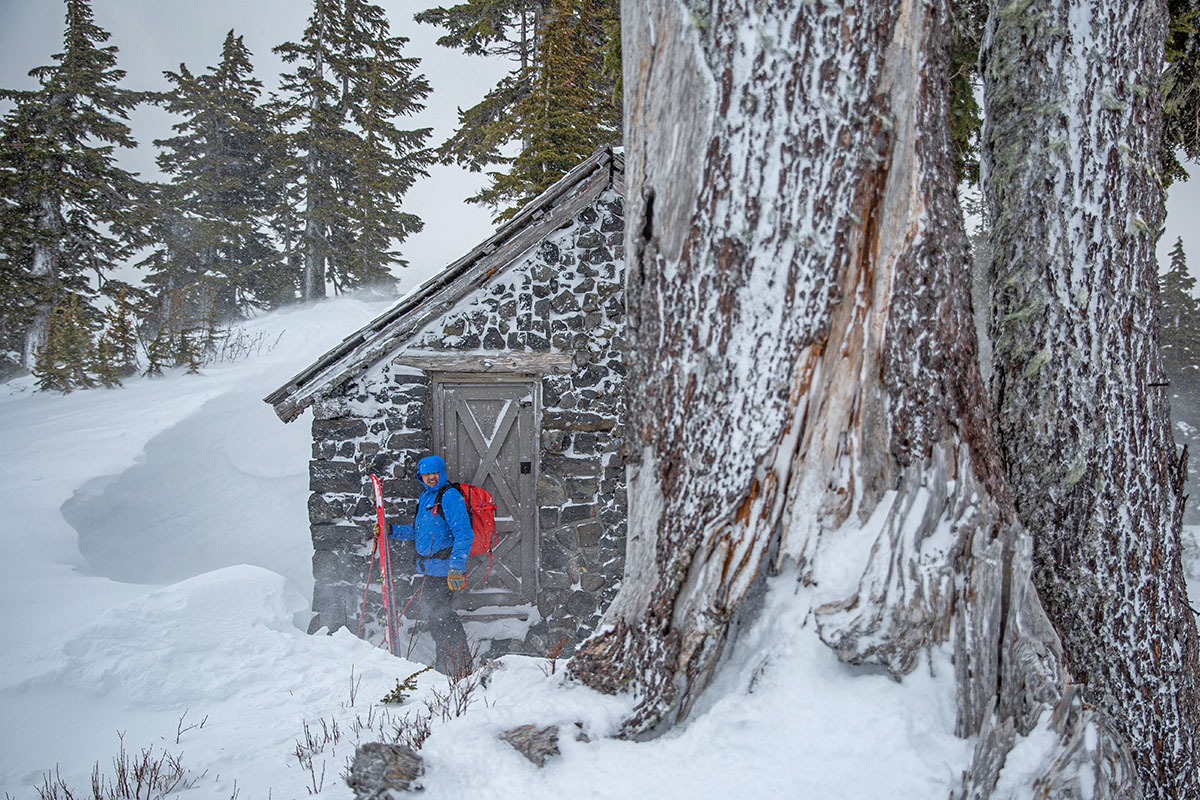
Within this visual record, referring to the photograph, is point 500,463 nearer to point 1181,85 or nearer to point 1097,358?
point 1097,358

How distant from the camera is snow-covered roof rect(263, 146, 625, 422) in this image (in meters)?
6.13

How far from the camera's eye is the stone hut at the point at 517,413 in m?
6.27

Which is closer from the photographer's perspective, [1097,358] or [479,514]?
[1097,358]

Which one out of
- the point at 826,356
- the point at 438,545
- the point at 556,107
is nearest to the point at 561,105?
the point at 556,107

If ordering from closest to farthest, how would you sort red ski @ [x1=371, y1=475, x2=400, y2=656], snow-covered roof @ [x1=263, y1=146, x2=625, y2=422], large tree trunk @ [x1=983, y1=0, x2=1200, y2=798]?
large tree trunk @ [x1=983, y1=0, x2=1200, y2=798]
red ski @ [x1=371, y1=475, x2=400, y2=656]
snow-covered roof @ [x1=263, y1=146, x2=625, y2=422]

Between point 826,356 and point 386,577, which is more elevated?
point 826,356

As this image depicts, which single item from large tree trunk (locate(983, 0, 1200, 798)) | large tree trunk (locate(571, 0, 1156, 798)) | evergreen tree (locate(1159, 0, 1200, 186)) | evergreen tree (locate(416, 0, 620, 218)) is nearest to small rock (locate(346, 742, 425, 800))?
large tree trunk (locate(571, 0, 1156, 798))

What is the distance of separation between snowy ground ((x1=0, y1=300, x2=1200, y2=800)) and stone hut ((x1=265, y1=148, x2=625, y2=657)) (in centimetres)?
158

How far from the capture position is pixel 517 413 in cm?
668

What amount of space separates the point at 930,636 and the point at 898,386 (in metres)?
0.67

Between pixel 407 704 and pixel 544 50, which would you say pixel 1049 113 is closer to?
pixel 407 704

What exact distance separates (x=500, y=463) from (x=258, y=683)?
327 cm

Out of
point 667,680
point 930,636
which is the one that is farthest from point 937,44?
point 667,680

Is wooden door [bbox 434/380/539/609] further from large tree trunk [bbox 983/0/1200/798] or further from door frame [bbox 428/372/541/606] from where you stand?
large tree trunk [bbox 983/0/1200/798]
